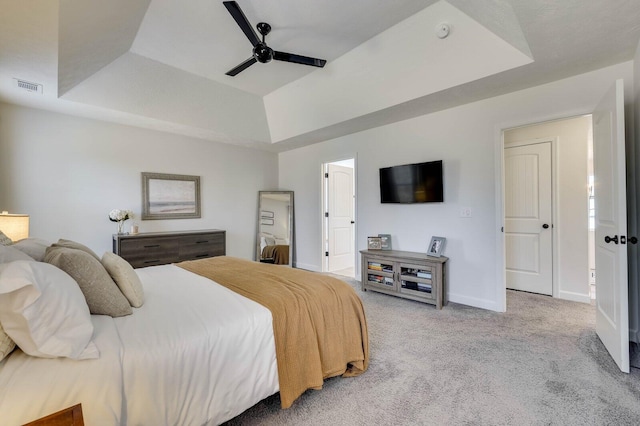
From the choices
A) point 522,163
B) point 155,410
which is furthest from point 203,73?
point 522,163

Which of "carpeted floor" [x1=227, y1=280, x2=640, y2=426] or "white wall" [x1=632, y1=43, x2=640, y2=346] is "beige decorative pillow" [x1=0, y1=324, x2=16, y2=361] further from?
"white wall" [x1=632, y1=43, x2=640, y2=346]

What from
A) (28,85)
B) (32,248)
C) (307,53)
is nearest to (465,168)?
(307,53)

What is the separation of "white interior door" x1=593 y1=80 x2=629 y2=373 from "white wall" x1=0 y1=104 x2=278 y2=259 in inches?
188

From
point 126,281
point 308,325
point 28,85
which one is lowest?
point 308,325

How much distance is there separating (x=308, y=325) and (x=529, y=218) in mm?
3717

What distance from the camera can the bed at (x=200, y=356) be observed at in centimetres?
93

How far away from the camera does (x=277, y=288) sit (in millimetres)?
1806

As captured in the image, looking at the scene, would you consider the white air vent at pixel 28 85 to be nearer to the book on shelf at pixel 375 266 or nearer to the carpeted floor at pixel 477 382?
the carpeted floor at pixel 477 382

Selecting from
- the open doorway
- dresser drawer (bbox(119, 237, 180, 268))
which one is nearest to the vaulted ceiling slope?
the open doorway

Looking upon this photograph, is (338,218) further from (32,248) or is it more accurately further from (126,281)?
(32,248)

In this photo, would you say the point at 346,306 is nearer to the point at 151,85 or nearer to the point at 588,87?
the point at 588,87

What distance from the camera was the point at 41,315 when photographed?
950 millimetres

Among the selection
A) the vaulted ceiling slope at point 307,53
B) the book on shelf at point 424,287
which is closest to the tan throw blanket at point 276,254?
the vaulted ceiling slope at point 307,53

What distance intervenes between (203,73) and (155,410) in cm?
359
